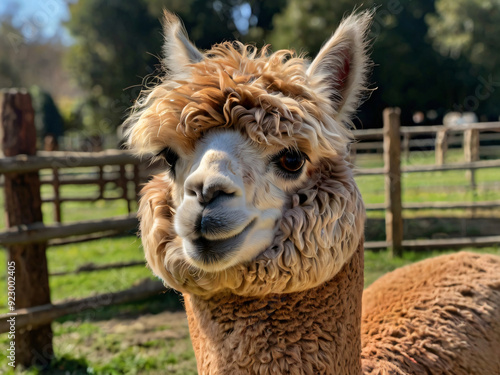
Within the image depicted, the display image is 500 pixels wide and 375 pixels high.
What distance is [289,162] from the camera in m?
1.76

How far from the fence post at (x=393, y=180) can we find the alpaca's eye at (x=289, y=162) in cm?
560

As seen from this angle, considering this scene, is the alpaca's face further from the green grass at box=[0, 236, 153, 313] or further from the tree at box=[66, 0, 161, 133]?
the tree at box=[66, 0, 161, 133]

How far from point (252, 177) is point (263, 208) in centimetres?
12

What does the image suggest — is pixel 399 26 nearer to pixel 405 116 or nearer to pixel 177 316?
pixel 405 116

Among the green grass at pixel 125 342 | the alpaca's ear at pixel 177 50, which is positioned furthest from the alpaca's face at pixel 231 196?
the green grass at pixel 125 342

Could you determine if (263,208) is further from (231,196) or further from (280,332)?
(280,332)

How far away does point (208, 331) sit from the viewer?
5.71 ft

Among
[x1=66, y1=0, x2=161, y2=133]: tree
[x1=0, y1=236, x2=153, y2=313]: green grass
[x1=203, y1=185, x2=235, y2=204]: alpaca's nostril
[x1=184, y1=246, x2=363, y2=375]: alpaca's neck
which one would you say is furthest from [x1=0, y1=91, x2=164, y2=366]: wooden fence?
[x1=66, y1=0, x2=161, y2=133]: tree

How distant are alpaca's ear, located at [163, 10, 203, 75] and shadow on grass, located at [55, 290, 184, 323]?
354 centimetres

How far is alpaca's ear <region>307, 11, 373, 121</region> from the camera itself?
6.35 ft

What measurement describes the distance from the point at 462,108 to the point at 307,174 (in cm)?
2518

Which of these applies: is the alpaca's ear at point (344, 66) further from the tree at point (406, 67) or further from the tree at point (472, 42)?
the tree at point (472, 42)

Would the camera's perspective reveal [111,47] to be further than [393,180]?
Yes

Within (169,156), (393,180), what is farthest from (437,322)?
(393,180)
